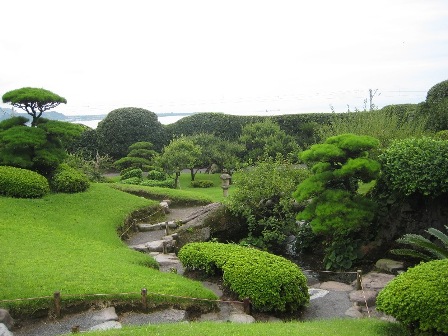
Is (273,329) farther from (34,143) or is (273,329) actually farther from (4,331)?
(34,143)

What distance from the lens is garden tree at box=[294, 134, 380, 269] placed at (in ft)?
39.4

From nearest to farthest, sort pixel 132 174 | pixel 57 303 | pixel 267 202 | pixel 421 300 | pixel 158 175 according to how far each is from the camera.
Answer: pixel 421 300, pixel 57 303, pixel 267 202, pixel 158 175, pixel 132 174

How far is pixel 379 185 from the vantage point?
1309 centimetres

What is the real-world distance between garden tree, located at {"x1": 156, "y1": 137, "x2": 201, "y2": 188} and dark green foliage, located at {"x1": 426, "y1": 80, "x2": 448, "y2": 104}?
38.5ft

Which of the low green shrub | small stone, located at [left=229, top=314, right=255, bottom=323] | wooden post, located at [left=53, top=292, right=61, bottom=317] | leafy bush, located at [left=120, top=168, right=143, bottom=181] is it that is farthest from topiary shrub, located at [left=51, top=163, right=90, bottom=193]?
small stone, located at [left=229, top=314, right=255, bottom=323]

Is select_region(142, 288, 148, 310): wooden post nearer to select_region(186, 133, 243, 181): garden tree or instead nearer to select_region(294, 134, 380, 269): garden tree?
select_region(294, 134, 380, 269): garden tree

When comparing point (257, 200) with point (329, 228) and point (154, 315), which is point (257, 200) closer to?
point (329, 228)

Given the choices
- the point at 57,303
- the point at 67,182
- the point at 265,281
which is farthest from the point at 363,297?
the point at 67,182

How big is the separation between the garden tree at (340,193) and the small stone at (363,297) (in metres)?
1.95

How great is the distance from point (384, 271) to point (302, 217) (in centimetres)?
242

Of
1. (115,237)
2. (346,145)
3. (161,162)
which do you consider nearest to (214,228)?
(115,237)

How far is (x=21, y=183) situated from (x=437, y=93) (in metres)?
18.9

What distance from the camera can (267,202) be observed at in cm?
1479

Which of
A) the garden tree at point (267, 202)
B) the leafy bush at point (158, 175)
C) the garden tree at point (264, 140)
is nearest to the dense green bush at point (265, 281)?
the garden tree at point (267, 202)
